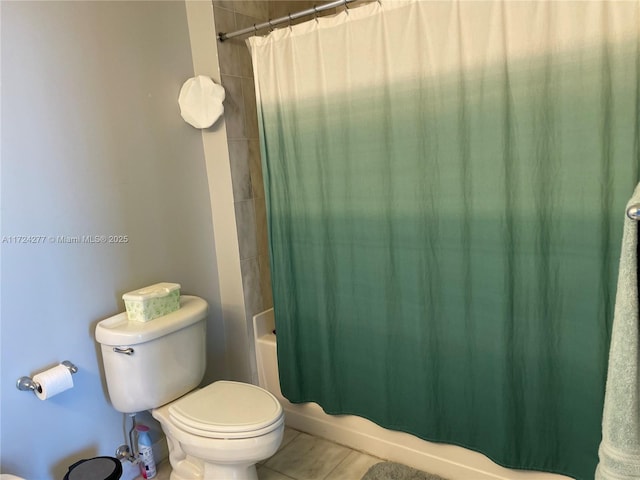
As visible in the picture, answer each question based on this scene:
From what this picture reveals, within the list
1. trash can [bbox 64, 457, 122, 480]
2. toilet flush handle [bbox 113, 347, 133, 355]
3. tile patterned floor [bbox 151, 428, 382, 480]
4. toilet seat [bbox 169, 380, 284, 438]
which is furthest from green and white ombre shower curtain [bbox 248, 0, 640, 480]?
trash can [bbox 64, 457, 122, 480]

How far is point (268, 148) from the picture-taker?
6.68 ft

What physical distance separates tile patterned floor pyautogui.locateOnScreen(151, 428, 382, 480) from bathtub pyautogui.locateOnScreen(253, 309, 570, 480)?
0.05 meters

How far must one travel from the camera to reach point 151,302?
6.10 ft

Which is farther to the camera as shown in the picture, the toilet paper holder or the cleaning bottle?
the cleaning bottle

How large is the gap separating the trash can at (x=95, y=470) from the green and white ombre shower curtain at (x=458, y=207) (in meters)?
0.86

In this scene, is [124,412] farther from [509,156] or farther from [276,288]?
[509,156]

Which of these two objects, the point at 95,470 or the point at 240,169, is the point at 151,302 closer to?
the point at 95,470

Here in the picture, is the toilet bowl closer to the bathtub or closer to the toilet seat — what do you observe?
the toilet seat

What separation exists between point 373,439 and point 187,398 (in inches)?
32.2

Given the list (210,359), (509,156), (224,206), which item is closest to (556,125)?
(509,156)

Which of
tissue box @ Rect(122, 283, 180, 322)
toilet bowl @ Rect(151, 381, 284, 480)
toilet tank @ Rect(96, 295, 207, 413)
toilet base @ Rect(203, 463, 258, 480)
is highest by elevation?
tissue box @ Rect(122, 283, 180, 322)

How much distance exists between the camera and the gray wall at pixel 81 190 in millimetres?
1613

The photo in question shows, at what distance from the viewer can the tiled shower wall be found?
2160 millimetres

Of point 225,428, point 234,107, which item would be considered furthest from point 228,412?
point 234,107
